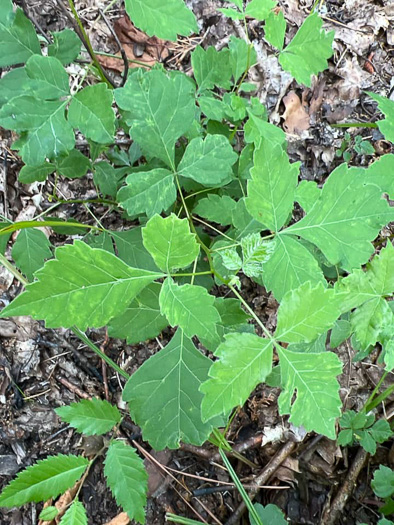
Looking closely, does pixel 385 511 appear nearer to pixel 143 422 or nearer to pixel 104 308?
pixel 143 422

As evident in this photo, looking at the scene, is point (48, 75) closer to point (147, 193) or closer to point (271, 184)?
point (147, 193)

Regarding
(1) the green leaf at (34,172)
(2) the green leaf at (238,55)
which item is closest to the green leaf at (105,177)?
(1) the green leaf at (34,172)

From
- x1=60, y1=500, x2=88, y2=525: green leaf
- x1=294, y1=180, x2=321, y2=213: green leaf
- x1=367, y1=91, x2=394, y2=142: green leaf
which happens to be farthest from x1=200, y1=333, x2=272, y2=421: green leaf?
x1=367, y1=91, x2=394, y2=142: green leaf

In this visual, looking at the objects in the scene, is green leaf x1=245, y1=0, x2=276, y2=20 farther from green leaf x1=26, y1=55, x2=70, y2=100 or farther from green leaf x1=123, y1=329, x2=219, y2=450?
green leaf x1=123, y1=329, x2=219, y2=450

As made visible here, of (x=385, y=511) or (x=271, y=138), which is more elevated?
(x=271, y=138)

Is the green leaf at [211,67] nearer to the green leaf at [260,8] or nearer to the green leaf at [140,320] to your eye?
the green leaf at [260,8]

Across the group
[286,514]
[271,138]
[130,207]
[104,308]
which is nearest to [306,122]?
[271,138]
